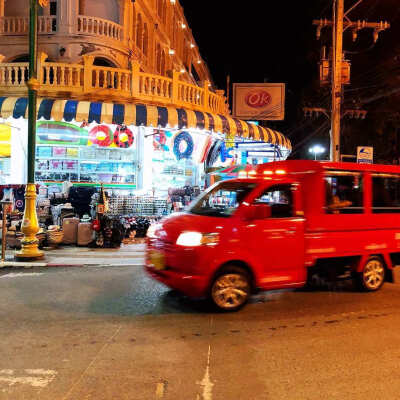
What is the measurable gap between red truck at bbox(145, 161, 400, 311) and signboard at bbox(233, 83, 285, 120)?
14.5 meters

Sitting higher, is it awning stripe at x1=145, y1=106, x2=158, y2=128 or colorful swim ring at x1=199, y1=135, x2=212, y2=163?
awning stripe at x1=145, y1=106, x2=158, y2=128

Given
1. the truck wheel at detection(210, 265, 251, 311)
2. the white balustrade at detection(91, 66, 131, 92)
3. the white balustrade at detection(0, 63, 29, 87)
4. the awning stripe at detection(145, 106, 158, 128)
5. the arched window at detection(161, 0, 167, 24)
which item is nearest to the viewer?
the truck wheel at detection(210, 265, 251, 311)

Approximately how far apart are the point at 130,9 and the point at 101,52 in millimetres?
2832

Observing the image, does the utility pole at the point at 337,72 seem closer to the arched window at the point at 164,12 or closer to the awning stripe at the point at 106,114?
the awning stripe at the point at 106,114

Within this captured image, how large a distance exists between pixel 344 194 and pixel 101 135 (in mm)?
9738

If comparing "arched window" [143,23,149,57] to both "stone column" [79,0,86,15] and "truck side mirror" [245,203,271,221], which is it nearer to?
"stone column" [79,0,86,15]

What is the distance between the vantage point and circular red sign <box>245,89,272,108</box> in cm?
2126

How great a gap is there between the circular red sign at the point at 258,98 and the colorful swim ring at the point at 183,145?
785 cm

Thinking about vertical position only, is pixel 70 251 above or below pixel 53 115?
below

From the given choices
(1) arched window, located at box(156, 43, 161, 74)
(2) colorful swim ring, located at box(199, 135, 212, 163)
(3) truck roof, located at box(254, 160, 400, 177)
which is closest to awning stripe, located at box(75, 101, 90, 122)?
(2) colorful swim ring, located at box(199, 135, 212, 163)

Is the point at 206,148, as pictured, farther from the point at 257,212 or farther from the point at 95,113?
the point at 257,212

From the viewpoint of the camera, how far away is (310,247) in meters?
6.27

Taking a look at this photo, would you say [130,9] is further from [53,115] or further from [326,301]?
[326,301]

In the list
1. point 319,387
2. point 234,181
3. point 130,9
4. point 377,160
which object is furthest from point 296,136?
point 319,387
